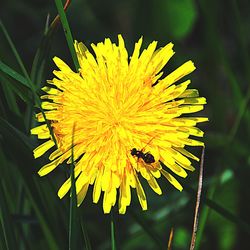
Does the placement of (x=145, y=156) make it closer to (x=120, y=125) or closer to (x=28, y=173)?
(x=120, y=125)

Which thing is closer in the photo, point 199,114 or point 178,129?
point 178,129

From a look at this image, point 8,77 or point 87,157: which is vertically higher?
point 8,77

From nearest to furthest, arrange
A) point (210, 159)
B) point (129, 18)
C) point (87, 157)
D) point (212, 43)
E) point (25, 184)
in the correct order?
point (87, 157) → point (25, 184) → point (212, 43) → point (210, 159) → point (129, 18)

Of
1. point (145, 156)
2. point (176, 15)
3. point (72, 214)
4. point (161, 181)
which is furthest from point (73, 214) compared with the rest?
point (176, 15)

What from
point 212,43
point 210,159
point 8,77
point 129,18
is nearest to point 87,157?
point 8,77

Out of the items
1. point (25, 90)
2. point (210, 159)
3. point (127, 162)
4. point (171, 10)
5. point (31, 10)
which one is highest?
point (31, 10)

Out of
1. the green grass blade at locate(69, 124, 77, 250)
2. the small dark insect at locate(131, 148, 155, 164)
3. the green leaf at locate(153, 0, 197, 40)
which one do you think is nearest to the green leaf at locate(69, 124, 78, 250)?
the green grass blade at locate(69, 124, 77, 250)

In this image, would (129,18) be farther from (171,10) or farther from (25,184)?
(25,184)
